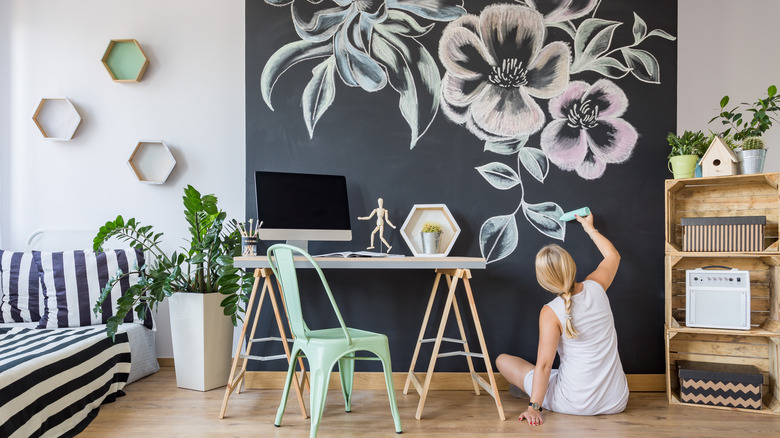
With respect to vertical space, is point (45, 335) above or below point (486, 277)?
below

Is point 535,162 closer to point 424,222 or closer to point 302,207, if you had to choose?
point 424,222

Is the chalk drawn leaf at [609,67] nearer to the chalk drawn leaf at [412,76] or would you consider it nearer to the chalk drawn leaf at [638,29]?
the chalk drawn leaf at [638,29]

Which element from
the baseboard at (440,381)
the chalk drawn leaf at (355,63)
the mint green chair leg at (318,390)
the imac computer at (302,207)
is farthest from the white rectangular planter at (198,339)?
the chalk drawn leaf at (355,63)

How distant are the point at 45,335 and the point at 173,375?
2.54 feet

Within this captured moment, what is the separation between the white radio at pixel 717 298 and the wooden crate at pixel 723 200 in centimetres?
20

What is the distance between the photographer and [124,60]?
134 inches

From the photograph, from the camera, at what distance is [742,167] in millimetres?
2633

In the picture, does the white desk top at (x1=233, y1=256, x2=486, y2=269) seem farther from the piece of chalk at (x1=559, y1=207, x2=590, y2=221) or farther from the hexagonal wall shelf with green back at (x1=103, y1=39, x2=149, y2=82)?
the hexagonal wall shelf with green back at (x1=103, y1=39, x2=149, y2=82)

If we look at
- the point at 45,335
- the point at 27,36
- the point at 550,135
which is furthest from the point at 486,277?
the point at 27,36

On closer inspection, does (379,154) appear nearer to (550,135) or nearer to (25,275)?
(550,135)

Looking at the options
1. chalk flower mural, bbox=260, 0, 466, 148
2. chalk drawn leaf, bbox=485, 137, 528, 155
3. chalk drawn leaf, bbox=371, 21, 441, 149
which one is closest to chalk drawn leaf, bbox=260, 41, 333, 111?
chalk flower mural, bbox=260, 0, 466, 148

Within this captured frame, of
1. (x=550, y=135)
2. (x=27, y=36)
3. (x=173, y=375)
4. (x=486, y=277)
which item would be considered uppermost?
(x=27, y=36)

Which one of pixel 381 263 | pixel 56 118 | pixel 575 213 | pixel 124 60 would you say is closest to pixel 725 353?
pixel 575 213

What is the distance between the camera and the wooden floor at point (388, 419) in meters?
→ 2.22
